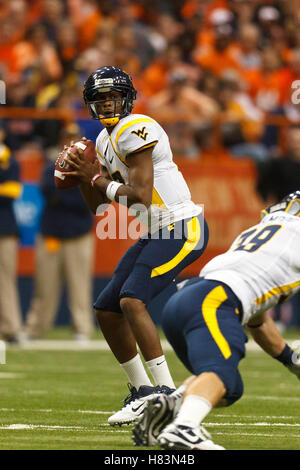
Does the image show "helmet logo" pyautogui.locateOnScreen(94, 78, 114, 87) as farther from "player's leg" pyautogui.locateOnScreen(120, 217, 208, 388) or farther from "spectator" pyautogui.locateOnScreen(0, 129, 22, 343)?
"spectator" pyautogui.locateOnScreen(0, 129, 22, 343)

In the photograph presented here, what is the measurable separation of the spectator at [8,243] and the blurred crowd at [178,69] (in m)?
0.07

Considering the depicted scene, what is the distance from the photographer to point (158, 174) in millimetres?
6047

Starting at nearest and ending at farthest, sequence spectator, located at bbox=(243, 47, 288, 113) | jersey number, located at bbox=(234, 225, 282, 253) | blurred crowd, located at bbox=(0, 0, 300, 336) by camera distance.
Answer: jersey number, located at bbox=(234, 225, 282, 253), blurred crowd, located at bbox=(0, 0, 300, 336), spectator, located at bbox=(243, 47, 288, 113)

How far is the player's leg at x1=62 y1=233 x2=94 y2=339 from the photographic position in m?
11.8

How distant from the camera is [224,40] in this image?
14.9m

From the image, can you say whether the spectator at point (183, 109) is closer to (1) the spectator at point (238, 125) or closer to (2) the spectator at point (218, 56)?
(1) the spectator at point (238, 125)

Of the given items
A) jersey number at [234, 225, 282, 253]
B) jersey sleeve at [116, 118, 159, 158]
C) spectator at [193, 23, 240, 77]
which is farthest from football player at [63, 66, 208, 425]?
spectator at [193, 23, 240, 77]

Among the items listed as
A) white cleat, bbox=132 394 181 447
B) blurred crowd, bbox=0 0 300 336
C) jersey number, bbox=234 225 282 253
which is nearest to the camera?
white cleat, bbox=132 394 181 447

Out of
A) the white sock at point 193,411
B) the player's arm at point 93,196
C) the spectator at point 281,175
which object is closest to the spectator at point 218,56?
the spectator at point 281,175

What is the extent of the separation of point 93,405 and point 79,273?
17.8ft

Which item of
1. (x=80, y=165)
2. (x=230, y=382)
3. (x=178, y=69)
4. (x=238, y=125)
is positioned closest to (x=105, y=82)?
(x=80, y=165)

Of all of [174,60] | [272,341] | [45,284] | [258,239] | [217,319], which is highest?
[174,60]

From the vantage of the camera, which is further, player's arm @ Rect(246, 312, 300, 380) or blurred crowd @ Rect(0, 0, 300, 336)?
blurred crowd @ Rect(0, 0, 300, 336)

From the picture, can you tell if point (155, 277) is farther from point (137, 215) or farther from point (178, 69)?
point (178, 69)
